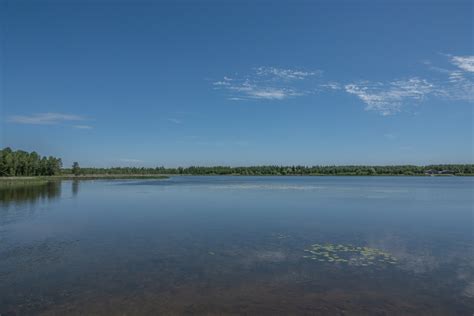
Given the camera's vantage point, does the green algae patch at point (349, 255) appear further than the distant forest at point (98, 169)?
No

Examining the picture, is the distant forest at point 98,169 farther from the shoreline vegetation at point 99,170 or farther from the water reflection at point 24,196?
the water reflection at point 24,196

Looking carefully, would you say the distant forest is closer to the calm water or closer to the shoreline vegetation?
the shoreline vegetation

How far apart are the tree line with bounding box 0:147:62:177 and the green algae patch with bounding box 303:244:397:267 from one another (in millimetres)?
83080

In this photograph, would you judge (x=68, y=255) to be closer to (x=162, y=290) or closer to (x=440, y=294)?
(x=162, y=290)

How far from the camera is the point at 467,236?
48.8 feet

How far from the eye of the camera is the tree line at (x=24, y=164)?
7494cm

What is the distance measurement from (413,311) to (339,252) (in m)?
4.86

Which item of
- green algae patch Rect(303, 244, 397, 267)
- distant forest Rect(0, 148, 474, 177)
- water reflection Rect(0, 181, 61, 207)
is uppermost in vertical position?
distant forest Rect(0, 148, 474, 177)

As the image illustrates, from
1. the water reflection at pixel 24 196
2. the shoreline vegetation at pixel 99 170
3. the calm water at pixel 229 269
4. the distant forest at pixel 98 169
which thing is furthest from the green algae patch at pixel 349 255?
the distant forest at pixel 98 169

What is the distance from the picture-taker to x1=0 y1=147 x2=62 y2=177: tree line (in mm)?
74938

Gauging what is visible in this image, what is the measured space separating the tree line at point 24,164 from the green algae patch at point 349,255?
3271 inches

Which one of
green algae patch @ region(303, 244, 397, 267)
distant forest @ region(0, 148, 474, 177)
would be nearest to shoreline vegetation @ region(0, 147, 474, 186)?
distant forest @ region(0, 148, 474, 177)

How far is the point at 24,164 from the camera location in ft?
267

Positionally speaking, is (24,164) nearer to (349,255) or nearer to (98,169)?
(98,169)
